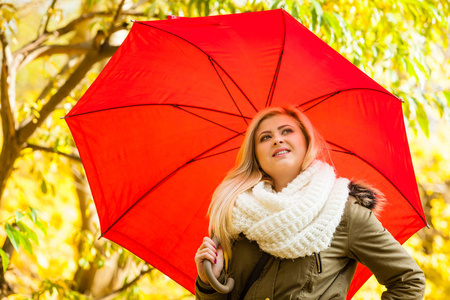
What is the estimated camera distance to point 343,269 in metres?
2.21

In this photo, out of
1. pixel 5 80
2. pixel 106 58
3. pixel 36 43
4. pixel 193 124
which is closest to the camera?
pixel 193 124

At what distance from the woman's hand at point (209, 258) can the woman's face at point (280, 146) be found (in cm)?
44

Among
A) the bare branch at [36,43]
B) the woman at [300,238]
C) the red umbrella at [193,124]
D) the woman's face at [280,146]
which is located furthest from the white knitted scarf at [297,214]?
the bare branch at [36,43]

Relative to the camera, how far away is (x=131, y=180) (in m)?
2.78

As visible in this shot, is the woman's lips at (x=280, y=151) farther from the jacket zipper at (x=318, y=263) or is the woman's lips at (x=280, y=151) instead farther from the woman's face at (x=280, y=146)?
the jacket zipper at (x=318, y=263)

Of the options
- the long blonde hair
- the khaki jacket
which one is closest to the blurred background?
the long blonde hair

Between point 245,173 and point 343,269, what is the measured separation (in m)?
0.61

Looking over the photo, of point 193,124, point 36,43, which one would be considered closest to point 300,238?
point 193,124

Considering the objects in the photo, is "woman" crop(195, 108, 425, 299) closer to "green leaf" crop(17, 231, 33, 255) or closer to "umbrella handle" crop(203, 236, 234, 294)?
"umbrella handle" crop(203, 236, 234, 294)

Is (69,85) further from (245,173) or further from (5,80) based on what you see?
(245,173)

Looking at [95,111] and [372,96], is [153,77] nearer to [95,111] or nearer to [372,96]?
[95,111]

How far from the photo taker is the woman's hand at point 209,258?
2.20m

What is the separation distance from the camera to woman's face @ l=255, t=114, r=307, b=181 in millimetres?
2418

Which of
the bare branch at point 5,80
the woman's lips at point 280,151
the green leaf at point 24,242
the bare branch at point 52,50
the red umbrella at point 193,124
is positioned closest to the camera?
the woman's lips at point 280,151
